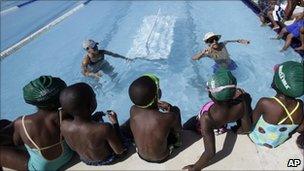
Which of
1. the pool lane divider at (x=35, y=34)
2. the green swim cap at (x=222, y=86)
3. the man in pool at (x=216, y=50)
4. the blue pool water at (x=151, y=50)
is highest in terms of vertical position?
the green swim cap at (x=222, y=86)

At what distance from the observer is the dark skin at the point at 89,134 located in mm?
3564

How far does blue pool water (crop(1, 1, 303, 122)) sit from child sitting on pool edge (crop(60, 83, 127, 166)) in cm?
316

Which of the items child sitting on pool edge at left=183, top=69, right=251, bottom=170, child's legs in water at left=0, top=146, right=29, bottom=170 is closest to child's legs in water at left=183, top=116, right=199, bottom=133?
child sitting on pool edge at left=183, top=69, right=251, bottom=170

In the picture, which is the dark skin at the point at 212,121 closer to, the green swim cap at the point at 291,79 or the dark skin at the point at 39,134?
the green swim cap at the point at 291,79

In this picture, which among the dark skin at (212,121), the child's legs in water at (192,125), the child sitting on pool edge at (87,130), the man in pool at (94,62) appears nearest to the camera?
the child sitting on pool edge at (87,130)

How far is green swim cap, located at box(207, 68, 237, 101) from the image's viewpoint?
3.47m

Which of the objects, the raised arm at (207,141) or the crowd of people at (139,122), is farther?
the raised arm at (207,141)

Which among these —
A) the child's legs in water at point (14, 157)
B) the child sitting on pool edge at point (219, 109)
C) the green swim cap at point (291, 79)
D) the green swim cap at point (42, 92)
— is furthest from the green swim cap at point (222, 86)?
the child's legs in water at point (14, 157)

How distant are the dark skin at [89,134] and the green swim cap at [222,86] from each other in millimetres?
1188

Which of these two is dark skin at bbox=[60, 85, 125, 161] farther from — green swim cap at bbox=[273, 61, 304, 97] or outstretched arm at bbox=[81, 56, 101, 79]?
outstretched arm at bbox=[81, 56, 101, 79]

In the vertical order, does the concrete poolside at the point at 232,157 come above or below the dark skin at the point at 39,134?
below

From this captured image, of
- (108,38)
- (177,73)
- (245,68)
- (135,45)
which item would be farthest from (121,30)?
(245,68)

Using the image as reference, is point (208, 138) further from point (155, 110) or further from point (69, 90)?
point (69, 90)

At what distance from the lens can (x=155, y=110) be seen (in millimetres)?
3619
